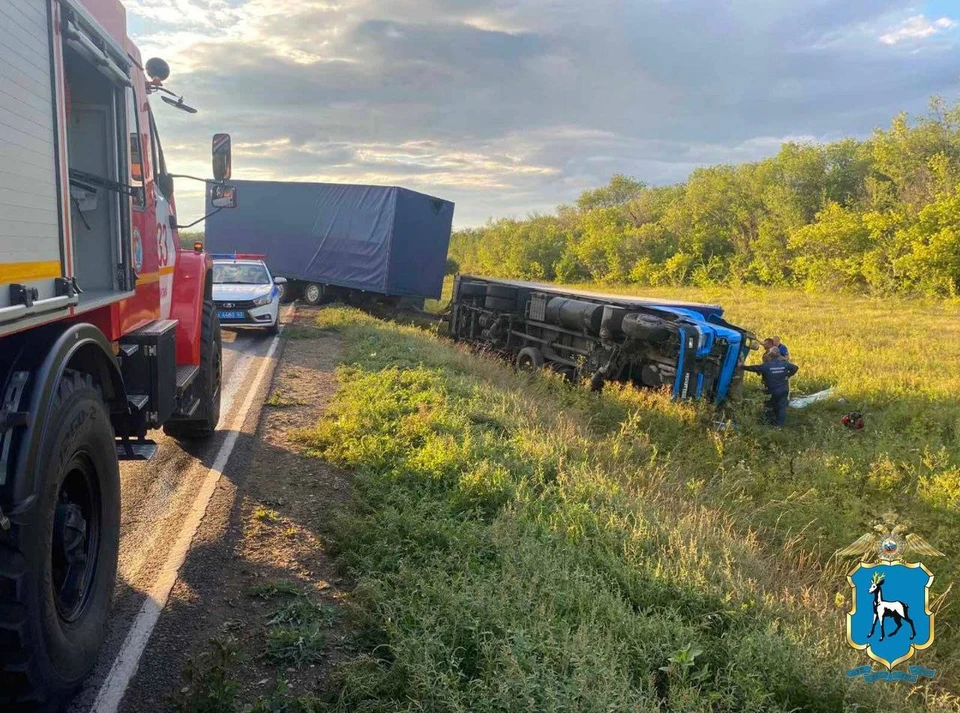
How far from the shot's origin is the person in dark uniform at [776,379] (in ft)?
31.1

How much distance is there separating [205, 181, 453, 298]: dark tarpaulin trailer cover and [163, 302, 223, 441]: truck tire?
12.4 m

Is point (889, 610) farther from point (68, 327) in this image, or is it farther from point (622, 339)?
point (622, 339)

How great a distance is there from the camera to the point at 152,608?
3670 mm

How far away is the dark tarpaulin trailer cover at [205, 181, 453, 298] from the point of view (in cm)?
1891

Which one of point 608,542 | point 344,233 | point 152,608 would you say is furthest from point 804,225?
point 152,608

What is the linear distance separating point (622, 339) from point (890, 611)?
759cm

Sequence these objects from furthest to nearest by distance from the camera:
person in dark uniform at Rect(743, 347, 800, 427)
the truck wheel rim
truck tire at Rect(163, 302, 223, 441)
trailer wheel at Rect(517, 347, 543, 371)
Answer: trailer wheel at Rect(517, 347, 543, 371) < person in dark uniform at Rect(743, 347, 800, 427) < truck tire at Rect(163, 302, 223, 441) < the truck wheel rim

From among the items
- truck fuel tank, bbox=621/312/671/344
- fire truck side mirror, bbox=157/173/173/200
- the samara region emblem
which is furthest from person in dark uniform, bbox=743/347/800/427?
fire truck side mirror, bbox=157/173/173/200

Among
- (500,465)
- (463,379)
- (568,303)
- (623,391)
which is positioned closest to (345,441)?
(500,465)

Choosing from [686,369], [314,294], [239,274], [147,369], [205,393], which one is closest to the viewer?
[147,369]

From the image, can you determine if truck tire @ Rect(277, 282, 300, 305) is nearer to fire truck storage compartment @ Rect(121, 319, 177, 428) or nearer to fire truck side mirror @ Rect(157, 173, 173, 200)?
fire truck side mirror @ Rect(157, 173, 173, 200)

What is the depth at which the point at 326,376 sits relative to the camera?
10.1 metres

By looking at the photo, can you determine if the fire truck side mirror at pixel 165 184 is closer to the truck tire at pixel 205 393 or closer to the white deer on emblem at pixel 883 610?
the truck tire at pixel 205 393

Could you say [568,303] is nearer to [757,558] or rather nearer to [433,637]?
[757,558]
